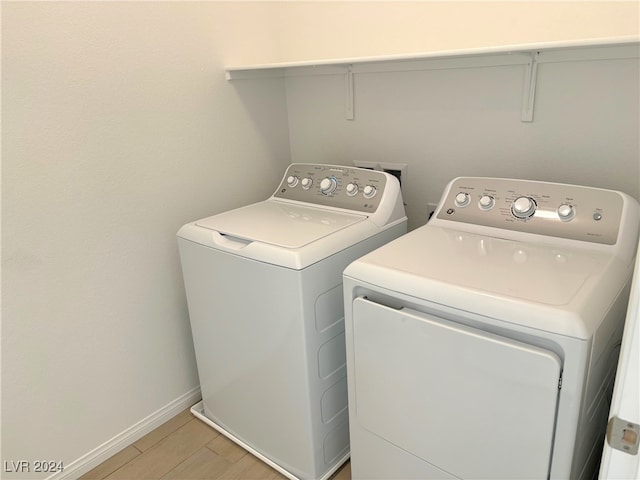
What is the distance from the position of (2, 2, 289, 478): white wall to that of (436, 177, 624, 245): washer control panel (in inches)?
39.0

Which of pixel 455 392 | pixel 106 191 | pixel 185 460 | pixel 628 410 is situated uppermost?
pixel 106 191

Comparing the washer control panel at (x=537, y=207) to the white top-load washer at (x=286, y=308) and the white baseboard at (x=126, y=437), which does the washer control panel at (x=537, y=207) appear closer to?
the white top-load washer at (x=286, y=308)

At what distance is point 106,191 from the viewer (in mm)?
1586

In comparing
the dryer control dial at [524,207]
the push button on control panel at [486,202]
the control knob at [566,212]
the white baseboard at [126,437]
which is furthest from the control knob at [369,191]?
the white baseboard at [126,437]

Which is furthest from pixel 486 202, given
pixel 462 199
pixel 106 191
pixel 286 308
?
pixel 106 191

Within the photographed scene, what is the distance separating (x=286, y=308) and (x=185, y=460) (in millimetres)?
826

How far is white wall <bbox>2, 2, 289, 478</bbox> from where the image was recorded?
4.57 feet

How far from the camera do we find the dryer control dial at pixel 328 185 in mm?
1788

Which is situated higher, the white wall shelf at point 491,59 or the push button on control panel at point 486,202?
the white wall shelf at point 491,59

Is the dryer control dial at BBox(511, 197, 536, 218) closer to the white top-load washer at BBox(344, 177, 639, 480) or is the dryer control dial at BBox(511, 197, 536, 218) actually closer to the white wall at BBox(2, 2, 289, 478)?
the white top-load washer at BBox(344, 177, 639, 480)

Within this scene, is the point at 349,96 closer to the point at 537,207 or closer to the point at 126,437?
the point at 537,207

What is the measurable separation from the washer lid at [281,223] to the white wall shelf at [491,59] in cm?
53

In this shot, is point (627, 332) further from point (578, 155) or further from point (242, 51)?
point (242, 51)

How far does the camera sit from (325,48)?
200 centimetres
